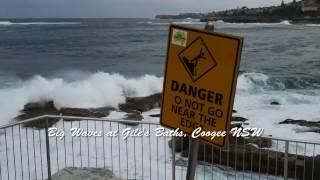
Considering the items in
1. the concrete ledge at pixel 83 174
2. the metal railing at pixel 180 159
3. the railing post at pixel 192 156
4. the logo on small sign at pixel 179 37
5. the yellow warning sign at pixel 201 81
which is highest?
the logo on small sign at pixel 179 37

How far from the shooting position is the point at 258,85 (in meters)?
33.4

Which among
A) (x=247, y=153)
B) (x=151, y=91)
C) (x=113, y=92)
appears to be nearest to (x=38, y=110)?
(x=113, y=92)

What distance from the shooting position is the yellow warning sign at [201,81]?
2.76 m

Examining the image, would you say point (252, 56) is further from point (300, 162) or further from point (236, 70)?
point (236, 70)

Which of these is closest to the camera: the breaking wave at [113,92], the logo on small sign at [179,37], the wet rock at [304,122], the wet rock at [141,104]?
the logo on small sign at [179,37]

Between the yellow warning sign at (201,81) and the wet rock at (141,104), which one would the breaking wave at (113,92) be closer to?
the wet rock at (141,104)

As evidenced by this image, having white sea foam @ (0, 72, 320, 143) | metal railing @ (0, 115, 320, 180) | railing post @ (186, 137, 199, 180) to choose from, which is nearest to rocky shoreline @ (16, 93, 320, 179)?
metal railing @ (0, 115, 320, 180)

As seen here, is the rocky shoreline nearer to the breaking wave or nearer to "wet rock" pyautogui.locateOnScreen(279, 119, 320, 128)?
"wet rock" pyautogui.locateOnScreen(279, 119, 320, 128)

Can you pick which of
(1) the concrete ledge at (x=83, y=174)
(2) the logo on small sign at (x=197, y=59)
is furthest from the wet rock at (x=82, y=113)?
(2) the logo on small sign at (x=197, y=59)

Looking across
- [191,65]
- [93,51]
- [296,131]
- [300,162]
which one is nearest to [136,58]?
[93,51]

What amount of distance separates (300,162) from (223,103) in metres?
6.61

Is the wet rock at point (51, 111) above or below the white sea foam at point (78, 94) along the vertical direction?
above

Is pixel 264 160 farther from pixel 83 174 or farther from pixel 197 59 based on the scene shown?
pixel 197 59

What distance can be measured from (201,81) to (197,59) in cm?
13
